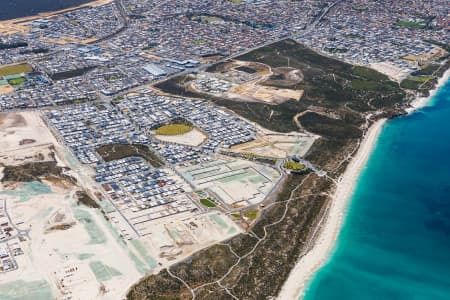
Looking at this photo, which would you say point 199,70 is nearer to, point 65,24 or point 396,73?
point 396,73

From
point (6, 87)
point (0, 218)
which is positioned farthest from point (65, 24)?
point (0, 218)

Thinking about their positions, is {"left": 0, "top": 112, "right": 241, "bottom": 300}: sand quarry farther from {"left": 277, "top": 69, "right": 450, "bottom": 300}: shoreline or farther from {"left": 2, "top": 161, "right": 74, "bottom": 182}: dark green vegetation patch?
{"left": 277, "top": 69, "right": 450, "bottom": 300}: shoreline

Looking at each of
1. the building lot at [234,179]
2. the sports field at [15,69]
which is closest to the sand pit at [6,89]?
the sports field at [15,69]

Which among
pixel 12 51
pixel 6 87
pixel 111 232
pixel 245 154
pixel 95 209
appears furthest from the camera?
pixel 12 51

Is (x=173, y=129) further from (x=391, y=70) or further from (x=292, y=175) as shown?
(x=391, y=70)

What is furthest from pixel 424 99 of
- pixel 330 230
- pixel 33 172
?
pixel 33 172
